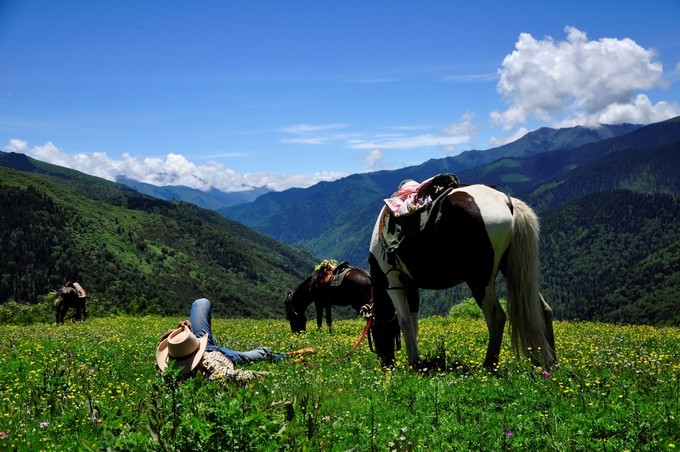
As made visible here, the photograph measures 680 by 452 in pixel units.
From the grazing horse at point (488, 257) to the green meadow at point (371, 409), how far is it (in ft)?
1.94

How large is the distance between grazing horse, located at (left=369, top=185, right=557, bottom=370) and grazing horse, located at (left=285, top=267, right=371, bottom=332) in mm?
10221

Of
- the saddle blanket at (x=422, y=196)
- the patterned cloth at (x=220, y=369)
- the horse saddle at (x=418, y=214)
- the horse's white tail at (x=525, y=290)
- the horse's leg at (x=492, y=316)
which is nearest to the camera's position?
the horse's white tail at (x=525, y=290)

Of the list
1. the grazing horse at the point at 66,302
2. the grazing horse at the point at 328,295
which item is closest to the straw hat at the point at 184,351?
the grazing horse at the point at 328,295

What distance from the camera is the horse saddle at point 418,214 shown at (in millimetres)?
9117

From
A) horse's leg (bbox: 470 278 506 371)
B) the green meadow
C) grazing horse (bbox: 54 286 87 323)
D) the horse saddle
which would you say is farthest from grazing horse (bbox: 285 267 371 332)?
grazing horse (bbox: 54 286 87 323)

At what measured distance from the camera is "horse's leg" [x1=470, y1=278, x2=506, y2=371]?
8570mm

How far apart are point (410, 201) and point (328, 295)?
12.1 metres

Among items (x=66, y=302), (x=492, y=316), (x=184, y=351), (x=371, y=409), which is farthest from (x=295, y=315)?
(x=371, y=409)

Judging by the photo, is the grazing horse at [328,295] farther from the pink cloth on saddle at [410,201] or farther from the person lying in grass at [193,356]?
the person lying in grass at [193,356]

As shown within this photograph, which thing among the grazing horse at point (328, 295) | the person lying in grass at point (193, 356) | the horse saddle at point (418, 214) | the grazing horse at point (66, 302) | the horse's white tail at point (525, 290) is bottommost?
the grazing horse at point (66, 302)

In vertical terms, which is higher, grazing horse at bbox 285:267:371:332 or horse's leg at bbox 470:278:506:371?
horse's leg at bbox 470:278:506:371

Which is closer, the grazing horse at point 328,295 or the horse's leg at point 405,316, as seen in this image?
the horse's leg at point 405,316

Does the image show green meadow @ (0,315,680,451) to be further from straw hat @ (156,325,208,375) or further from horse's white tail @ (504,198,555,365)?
straw hat @ (156,325,208,375)

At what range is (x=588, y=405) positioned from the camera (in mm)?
5652
